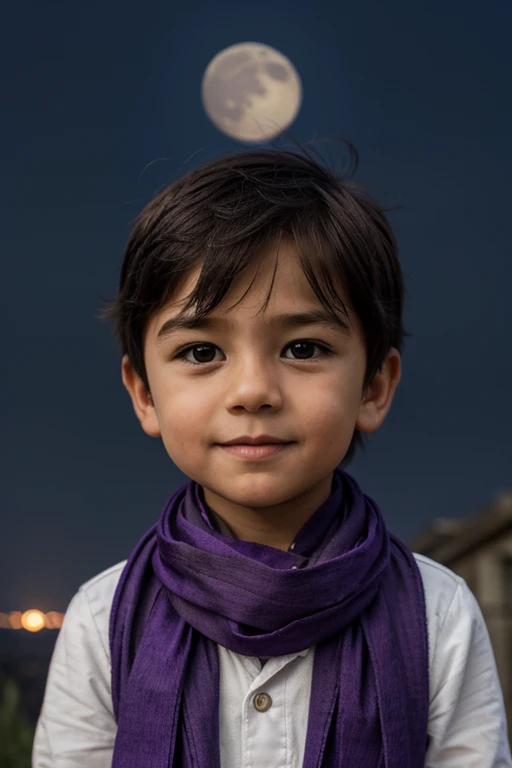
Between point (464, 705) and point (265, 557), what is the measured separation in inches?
19.2

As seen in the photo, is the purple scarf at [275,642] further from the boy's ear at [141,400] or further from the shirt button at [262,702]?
the boy's ear at [141,400]

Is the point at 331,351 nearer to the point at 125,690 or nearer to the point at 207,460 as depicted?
the point at 207,460

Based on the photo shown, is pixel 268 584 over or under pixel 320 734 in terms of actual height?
over

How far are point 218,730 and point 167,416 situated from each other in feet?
1.88

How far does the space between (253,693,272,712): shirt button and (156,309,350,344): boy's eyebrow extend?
670 millimetres

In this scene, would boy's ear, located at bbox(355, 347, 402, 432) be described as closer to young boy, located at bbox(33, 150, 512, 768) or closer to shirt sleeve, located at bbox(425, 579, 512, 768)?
young boy, located at bbox(33, 150, 512, 768)

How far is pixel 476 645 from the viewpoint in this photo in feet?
6.18

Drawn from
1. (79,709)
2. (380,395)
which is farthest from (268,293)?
(79,709)

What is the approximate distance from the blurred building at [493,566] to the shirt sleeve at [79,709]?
5.32 ft

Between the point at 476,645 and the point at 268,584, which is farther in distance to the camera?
the point at 476,645

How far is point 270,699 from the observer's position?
175 centimetres

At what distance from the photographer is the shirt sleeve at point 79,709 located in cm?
183

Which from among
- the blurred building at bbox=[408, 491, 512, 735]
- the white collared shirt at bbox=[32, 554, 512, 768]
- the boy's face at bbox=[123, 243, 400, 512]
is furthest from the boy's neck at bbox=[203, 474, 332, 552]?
the blurred building at bbox=[408, 491, 512, 735]

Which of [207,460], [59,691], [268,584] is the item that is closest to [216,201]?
[207,460]
